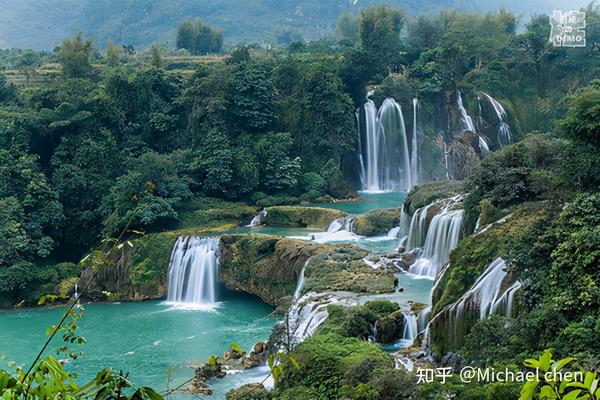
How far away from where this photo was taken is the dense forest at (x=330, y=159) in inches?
337

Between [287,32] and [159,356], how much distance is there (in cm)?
5828

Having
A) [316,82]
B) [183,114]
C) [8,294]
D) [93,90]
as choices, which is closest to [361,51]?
[316,82]

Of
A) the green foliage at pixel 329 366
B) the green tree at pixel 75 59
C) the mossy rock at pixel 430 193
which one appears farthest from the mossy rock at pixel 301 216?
the green tree at pixel 75 59

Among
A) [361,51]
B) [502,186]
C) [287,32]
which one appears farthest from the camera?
[287,32]

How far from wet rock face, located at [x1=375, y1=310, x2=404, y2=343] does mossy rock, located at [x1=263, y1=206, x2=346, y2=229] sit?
915 cm

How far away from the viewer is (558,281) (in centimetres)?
874

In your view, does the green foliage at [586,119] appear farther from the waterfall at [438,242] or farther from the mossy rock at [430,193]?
the mossy rock at [430,193]

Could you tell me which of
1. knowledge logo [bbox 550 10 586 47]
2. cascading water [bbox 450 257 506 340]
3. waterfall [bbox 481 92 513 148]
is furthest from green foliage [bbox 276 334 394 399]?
knowledge logo [bbox 550 10 586 47]

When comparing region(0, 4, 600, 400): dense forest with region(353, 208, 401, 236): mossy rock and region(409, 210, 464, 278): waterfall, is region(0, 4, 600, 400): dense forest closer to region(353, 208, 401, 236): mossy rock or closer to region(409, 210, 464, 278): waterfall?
region(409, 210, 464, 278): waterfall

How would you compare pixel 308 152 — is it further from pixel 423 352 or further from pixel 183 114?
pixel 423 352

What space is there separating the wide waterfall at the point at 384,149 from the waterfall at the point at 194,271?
35.4 ft

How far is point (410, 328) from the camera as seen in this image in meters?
11.6

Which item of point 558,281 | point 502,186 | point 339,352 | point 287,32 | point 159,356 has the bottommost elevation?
point 159,356

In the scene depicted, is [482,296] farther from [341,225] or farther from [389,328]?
[341,225]
